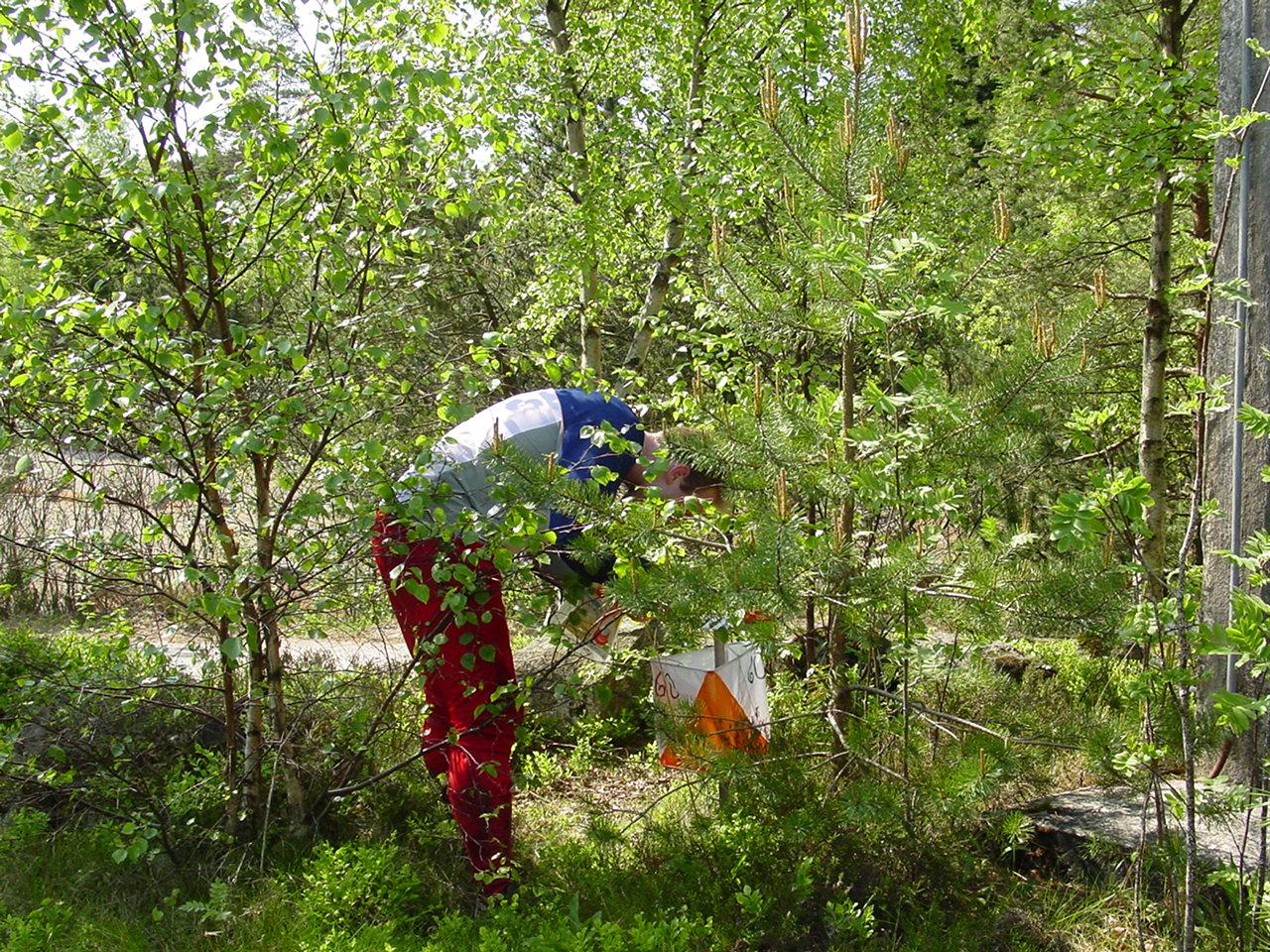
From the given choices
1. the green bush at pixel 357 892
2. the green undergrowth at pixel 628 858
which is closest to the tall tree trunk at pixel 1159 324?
the green undergrowth at pixel 628 858

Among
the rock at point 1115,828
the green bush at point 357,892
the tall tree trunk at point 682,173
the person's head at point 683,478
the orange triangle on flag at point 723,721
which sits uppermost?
the tall tree trunk at point 682,173

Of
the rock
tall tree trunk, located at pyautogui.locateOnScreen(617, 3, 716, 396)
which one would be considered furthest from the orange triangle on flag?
tall tree trunk, located at pyautogui.locateOnScreen(617, 3, 716, 396)

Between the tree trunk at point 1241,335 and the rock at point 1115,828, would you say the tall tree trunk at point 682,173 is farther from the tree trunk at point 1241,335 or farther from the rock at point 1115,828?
the rock at point 1115,828

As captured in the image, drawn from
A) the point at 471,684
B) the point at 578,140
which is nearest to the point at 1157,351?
the point at 471,684

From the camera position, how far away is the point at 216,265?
3268 mm

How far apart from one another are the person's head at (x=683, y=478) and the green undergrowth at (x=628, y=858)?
87 cm

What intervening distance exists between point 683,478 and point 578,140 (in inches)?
169

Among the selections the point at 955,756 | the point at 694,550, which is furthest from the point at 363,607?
the point at 955,756

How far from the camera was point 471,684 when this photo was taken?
339 centimetres

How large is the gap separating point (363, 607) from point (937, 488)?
88.4 inches

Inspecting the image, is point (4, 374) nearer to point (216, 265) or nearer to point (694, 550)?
point (216, 265)

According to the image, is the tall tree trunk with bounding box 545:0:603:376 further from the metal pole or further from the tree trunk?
the tree trunk

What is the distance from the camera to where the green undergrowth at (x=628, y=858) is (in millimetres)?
2848

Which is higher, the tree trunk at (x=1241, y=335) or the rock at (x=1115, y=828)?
the tree trunk at (x=1241, y=335)
